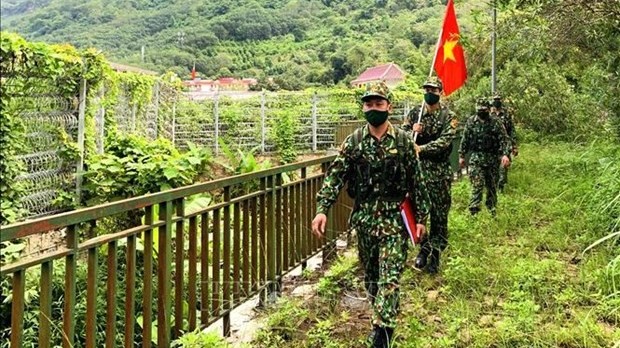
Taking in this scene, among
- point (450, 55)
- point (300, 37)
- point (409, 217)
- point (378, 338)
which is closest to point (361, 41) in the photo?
point (300, 37)

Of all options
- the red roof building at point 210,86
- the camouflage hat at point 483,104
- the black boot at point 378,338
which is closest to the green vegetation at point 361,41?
the camouflage hat at point 483,104

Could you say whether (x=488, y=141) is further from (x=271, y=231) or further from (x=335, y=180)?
(x=335, y=180)

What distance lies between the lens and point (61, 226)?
2021 mm

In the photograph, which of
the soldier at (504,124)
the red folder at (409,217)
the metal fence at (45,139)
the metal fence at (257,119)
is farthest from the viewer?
the metal fence at (257,119)

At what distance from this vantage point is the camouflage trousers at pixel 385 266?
11.0 feet

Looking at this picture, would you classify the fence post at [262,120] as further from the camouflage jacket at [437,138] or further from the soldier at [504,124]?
the camouflage jacket at [437,138]

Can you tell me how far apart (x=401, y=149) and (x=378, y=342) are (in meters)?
1.09

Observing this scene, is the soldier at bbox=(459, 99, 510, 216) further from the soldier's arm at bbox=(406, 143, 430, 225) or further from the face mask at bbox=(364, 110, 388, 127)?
the face mask at bbox=(364, 110, 388, 127)

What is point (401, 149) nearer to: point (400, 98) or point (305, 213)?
point (305, 213)

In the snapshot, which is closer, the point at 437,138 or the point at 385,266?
the point at 385,266

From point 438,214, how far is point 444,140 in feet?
2.15

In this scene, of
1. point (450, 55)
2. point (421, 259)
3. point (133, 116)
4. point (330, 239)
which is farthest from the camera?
point (133, 116)

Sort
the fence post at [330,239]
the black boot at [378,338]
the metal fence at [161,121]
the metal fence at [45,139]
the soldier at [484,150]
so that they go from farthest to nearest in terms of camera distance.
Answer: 1. the metal fence at [161,121]
2. the metal fence at [45,139]
3. the soldier at [484,150]
4. the fence post at [330,239]
5. the black boot at [378,338]

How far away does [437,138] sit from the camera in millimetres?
5039
